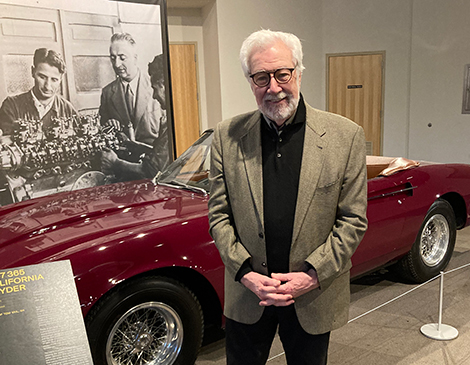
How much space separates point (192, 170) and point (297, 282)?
1.84 meters

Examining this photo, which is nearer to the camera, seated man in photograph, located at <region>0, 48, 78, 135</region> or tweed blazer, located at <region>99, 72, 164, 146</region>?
seated man in photograph, located at <region>0, 48, 78, 135</region>

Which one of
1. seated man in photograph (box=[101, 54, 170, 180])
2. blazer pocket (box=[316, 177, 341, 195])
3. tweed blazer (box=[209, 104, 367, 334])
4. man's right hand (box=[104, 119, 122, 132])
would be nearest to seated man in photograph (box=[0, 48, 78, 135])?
man's right hand (box=[104, 119, 122, 132])

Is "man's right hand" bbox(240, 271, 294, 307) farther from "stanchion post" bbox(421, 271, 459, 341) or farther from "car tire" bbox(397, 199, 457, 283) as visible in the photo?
"car tire" bbox(397, 199, 457, 283)

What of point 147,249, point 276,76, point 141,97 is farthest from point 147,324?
point 141,97

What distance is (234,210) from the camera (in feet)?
5.60

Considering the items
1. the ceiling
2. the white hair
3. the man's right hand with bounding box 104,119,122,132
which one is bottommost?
the man's right hand with bounding box 104,119,122,132

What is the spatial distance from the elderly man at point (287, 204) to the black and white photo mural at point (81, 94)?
14.4 feet

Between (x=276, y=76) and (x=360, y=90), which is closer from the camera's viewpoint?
(x=276, y=76)

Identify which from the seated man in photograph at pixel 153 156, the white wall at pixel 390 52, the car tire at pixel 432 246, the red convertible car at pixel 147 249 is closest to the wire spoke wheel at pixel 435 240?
the car tire at pixel 432 246

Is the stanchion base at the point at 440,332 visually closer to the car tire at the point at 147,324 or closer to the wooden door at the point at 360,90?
the car tire at the point at 147,324

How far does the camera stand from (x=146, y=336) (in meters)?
2.41

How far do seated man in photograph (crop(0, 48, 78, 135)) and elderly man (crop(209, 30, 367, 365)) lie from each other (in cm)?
439

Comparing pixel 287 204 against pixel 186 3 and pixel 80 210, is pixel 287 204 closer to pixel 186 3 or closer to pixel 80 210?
pixel 80 210

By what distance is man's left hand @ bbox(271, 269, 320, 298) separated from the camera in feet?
5.21
